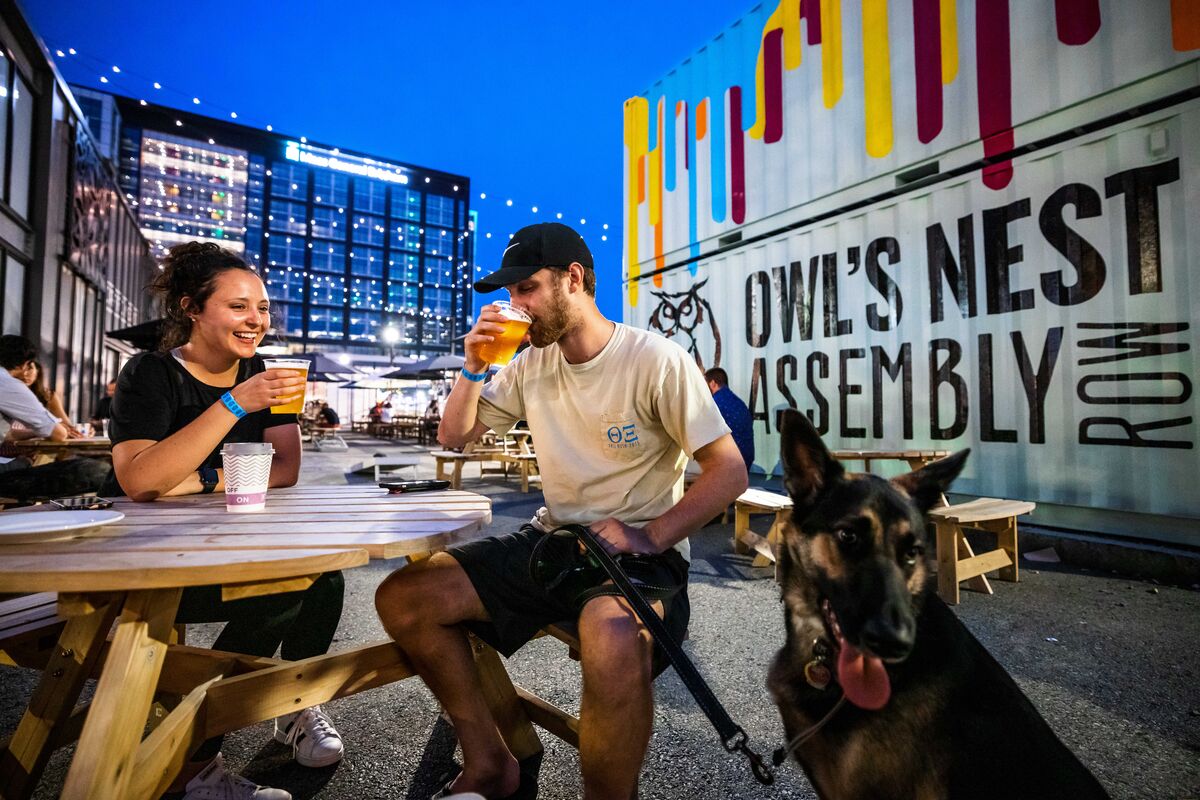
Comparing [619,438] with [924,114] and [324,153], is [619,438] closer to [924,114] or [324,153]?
[924,114]

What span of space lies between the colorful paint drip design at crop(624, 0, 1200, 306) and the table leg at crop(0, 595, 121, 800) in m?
6.06

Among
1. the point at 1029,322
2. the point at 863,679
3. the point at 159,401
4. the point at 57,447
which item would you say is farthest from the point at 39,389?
the point at 1029,322

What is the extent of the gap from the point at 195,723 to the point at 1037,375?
544 cm

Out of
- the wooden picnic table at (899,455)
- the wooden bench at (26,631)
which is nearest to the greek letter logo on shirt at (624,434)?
the wooden bench at (26,631)

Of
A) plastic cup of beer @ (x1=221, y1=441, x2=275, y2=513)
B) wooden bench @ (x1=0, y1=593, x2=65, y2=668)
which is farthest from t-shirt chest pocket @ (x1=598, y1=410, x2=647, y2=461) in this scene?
wooden bench @ (x1=0, y1=593, x2=65, y2=668)

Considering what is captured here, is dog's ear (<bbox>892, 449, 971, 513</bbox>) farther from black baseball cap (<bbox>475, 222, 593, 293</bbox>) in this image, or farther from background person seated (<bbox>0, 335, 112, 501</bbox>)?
background person seated (<bbox>0, 335, 112, 501</bbox>)

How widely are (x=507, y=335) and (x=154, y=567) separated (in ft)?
3.78

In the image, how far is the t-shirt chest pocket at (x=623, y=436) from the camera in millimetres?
1819

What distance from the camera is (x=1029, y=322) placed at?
174 inches

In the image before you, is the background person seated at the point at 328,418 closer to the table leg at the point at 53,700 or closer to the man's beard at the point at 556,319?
the man's beard at the point at 556,319

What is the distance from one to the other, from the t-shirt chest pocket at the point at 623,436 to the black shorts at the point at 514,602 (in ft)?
1.13

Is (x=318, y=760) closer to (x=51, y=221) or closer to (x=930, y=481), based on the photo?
(x=930, y=481)

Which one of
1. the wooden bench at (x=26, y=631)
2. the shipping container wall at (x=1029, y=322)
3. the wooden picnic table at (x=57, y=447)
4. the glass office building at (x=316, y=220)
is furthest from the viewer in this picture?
the glass office building at (x=316, y=220)

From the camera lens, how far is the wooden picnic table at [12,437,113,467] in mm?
4758
